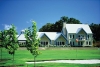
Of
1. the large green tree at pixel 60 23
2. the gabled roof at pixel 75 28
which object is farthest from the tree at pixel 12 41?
the large green tree at pixel 60 23

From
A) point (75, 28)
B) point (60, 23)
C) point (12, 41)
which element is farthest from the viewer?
point (60, 23)

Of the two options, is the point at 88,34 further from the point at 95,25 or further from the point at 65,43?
the point at 95,25

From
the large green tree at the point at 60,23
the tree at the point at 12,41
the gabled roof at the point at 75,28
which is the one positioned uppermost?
the large green tree at the point at 60,23

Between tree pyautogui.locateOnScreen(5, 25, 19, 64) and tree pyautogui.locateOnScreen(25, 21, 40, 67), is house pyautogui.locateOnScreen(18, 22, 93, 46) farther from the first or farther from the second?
tree pyautogui.locateOnScreen(25, 21, 40, 67)

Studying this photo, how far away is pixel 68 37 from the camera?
69938mm

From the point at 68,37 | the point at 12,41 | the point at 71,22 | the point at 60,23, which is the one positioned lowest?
the point at 12,41

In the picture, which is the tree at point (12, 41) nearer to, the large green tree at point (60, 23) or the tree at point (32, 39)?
the tree at point (32, 39)

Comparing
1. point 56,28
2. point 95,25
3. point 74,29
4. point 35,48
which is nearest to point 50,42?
point 74,29

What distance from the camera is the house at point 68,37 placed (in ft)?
220

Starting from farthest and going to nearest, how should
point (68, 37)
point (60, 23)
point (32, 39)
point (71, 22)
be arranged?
point (71, 22), point (60, 23), point (68, 37), point (32, 39)

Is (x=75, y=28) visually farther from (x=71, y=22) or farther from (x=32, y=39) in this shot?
(x=32, y=39)

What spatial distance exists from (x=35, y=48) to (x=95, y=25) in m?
80.9

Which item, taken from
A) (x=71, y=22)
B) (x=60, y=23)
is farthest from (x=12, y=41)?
(x=71, y=22)

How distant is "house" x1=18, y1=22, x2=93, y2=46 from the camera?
67.2 meters
